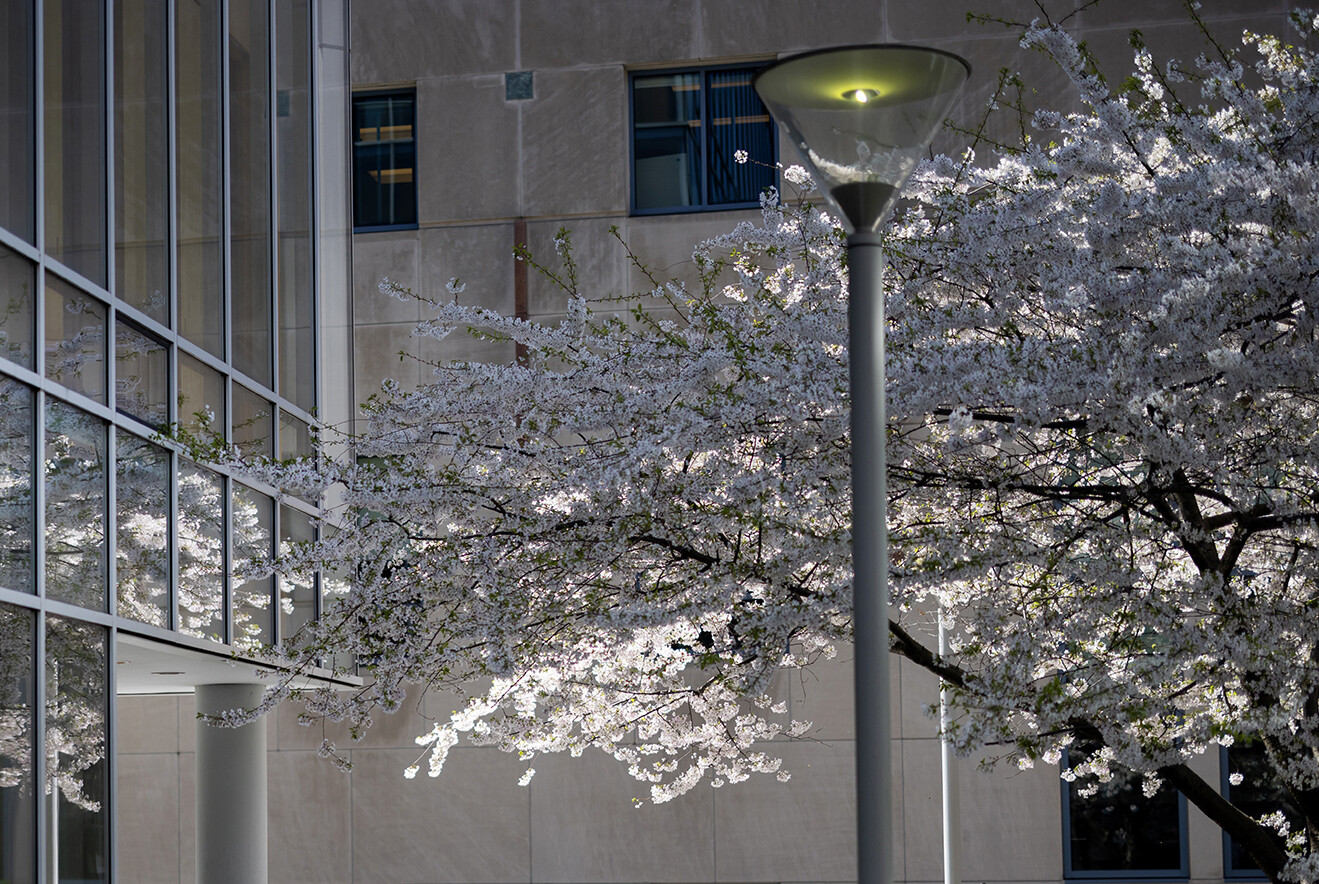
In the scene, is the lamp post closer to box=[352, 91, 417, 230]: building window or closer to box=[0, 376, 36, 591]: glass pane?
box=[0, 376, 36, 591]: glass pane

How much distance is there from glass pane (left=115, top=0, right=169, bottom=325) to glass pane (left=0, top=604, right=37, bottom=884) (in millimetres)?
2661

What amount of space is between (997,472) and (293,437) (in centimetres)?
773

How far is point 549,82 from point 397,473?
11.1 meters

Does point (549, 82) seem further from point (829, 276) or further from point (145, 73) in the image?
point (829, 276)

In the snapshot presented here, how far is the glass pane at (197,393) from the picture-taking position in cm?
1152

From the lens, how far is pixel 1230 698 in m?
8.98

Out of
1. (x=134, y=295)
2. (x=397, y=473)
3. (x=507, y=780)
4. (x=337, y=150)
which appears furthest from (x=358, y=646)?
(x=507, y=780)

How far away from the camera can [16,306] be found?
30.0 feet

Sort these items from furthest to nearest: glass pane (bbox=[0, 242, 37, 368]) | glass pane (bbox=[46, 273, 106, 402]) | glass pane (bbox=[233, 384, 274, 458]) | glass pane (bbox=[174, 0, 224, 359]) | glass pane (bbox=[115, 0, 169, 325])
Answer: glass pane (bbox=[233, 384, 274, 458]) → glass pane (bbox=[174, 0, 224, 359]) → glass pane (bbox=[115, 0, 169, 325]) → glass pane (bbox=[46, 273, 106, 402]) → glass pane (bbox=[0, 242, 37, 368])

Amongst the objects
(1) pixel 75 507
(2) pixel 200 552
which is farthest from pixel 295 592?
(1) pixel 75 507

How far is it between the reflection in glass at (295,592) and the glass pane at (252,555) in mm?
196

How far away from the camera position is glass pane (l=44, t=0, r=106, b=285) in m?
9.73

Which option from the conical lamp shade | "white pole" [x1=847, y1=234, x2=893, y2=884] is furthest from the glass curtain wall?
the conical lamp shade

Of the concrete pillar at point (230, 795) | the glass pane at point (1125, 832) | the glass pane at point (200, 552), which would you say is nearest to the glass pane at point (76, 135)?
the glass pane at point (200, 552)
